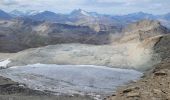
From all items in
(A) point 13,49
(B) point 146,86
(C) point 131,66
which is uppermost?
(B) point 146,86

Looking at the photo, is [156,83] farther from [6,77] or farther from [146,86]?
[6,77]

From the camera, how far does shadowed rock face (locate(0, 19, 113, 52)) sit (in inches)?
3095

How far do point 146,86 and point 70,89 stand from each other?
6.36 metres

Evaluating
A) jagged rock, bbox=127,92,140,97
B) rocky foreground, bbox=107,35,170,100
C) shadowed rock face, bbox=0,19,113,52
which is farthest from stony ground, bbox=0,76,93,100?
shadowed rock face, bbox=0,19,113,52

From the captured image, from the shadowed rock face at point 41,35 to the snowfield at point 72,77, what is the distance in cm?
3973

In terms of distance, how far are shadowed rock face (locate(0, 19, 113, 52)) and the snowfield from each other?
39.7 metres

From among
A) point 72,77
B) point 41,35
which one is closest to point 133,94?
point 72,77

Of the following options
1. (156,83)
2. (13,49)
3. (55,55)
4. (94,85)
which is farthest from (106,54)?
(13,49)

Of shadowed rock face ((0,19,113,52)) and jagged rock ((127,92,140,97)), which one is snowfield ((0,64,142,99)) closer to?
jagged rock ((127,92,140,97))

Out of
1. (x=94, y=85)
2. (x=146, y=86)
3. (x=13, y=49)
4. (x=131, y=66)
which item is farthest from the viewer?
(x=13, y=49)

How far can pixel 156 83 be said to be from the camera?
18.9 m

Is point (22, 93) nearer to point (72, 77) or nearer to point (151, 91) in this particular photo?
point (72, 77)

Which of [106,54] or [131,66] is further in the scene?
[106,54]

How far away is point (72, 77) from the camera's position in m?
27.0
